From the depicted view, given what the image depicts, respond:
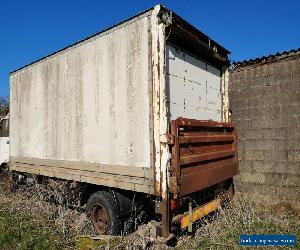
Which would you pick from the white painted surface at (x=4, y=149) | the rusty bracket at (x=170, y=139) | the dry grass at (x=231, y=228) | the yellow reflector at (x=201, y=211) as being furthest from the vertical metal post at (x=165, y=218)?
the white painted surface at (x=4, y=149)

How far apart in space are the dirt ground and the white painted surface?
109 inches

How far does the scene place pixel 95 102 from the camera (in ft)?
17.9

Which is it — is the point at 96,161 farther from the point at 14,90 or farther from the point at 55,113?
the point at 14,90

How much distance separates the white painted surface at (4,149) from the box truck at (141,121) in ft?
9.57

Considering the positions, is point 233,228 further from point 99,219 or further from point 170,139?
point 99,219

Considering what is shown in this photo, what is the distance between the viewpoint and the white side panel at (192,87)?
16.0 feet

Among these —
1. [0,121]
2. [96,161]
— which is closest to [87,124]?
[96,161]

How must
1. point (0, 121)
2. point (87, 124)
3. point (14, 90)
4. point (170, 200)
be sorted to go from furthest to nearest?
point (0, 121) → point (14, 90) → point (87, 124) → point (170, 200)

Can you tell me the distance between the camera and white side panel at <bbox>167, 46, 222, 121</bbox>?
16.0 ft

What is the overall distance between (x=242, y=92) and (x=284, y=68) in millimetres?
1014

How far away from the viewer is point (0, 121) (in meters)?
10.4

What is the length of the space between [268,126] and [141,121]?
3.41 metres

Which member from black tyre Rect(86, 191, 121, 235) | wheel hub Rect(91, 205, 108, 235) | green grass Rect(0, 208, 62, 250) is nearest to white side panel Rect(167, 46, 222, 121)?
black tyre Rect(86, 191, 121, 235)

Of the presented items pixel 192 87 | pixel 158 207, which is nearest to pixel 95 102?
pixel 192 87
